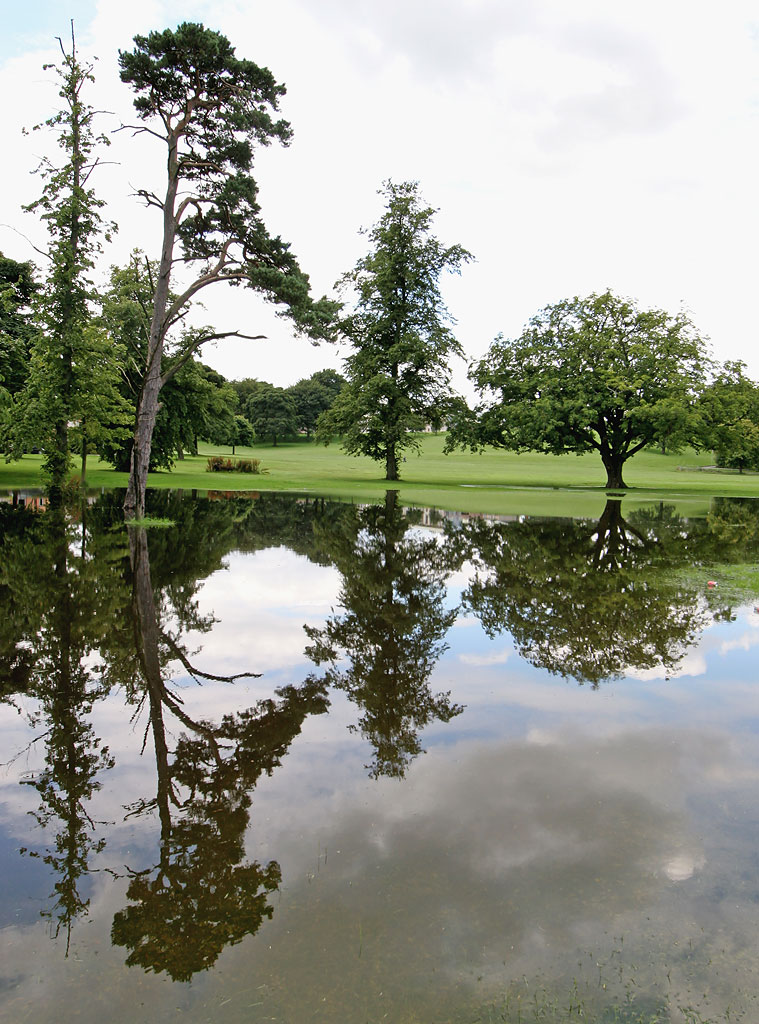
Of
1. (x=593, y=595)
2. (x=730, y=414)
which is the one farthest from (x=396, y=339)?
(x=593, y=595)

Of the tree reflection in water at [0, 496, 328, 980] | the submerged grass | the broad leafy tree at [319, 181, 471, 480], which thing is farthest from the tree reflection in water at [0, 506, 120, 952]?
the broad leafy tree at [319, 181, 471, 480]

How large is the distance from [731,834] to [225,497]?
28442 mm

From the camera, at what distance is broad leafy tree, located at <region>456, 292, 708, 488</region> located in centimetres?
3919

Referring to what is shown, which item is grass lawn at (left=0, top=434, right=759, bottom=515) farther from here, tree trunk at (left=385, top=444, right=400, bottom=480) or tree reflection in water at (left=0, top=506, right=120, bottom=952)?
tree reflection in water at (left=0, top=506, right=120, bottom=952)

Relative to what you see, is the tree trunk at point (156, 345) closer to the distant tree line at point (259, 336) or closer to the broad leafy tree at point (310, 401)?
the distant tree line at point (259, 336)

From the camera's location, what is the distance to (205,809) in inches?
166

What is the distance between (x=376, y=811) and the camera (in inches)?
167

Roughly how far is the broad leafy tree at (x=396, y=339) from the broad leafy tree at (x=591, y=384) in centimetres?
348

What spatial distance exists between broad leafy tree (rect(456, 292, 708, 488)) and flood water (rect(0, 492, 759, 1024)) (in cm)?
3080

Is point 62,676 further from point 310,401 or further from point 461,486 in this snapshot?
point 310,401

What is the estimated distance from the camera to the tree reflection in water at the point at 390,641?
5.62 m

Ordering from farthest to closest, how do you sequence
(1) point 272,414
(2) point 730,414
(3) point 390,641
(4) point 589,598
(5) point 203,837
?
(1) point 272,414 → (2) point 730,414 → (4) point 589,598 → (3) point 390,641 → (5) point 203,837

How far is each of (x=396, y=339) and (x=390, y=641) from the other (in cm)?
3922

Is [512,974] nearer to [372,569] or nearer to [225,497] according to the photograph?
[372,569]
